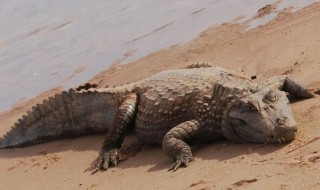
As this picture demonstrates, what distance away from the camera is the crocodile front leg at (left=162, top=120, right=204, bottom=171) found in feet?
19.0

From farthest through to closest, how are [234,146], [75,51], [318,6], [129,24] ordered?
[129,24] < [75,51] < [318,6] < [234,146]

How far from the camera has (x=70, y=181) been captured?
256 inches

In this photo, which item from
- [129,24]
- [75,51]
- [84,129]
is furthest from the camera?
[129,24]

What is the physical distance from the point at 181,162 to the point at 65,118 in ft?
9.79

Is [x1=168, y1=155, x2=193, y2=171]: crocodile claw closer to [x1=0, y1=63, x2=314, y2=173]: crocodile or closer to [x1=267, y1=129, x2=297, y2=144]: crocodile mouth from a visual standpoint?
[x1=0, y1=63, x2=314, y2=173]: crocodile

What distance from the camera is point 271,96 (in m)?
5.69

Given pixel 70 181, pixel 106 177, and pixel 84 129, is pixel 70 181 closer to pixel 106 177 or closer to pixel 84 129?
pixel 106 177

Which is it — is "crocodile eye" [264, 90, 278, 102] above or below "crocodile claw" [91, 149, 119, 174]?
above

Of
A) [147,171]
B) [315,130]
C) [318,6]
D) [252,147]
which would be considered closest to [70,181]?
[147,171]

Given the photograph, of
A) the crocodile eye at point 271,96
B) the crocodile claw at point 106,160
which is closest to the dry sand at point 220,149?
the crocodile claw at point 106,160

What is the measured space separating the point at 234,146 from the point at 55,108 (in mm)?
A: 3415

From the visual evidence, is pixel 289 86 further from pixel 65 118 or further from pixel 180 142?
pixel 65 118

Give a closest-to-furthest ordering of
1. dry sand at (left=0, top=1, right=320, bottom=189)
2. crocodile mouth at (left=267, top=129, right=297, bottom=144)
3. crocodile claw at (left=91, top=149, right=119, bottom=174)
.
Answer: dry sand at (left=0, top=1, right=320, bottom=189), crocodile mouth at (left=267, top=129, right=297, bottom=144), crocodile claw at (left=91, top=149, right=119, bottom=174)

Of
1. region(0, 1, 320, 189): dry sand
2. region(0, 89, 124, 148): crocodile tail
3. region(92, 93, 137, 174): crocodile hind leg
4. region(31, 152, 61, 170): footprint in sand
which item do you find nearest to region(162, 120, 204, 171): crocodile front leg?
region(0, 1, 320, 189): dry sand
